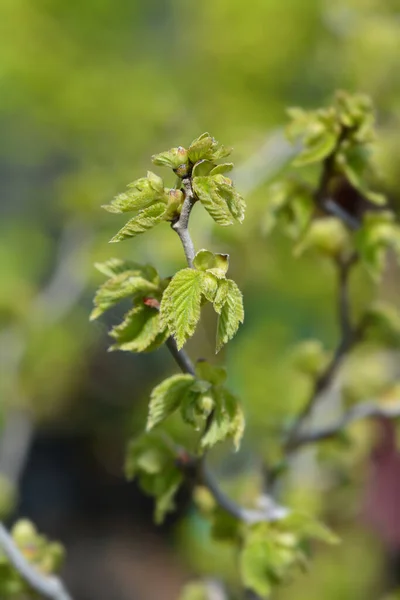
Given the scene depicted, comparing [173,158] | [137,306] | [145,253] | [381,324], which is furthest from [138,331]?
[145,253]

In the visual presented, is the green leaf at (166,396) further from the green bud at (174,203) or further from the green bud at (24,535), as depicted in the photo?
the green bud at (24,535)

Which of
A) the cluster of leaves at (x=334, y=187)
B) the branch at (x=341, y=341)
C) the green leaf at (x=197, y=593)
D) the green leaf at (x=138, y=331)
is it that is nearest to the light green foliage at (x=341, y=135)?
the cluster of leaves at (x=334, y=187)

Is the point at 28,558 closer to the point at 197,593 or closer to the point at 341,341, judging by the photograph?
the point at 197,593

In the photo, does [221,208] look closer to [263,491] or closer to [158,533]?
[263,491]

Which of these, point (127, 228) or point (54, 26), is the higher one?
point (54, 26)

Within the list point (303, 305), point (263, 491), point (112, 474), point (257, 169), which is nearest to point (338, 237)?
point (263, 491)

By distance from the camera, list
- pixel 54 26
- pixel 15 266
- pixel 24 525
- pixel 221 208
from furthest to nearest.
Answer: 1. pixel 54 26
2. pixel 15 266
3. pixel 24 525
4. pixel 221 208
